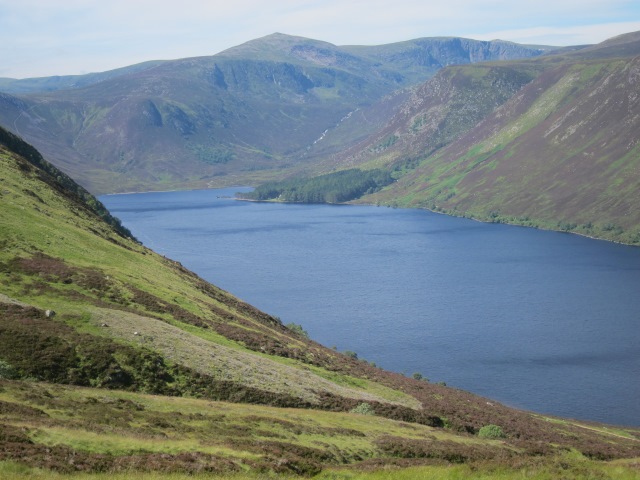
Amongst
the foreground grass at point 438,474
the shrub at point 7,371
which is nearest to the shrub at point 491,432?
the foreground grass at point 438,474

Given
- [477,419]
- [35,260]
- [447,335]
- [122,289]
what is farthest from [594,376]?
[35,260]

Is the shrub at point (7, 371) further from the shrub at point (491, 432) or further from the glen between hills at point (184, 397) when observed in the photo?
the shrub at point (491, 432)

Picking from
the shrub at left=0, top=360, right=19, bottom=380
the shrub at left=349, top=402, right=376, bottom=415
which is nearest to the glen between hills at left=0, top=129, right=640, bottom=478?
the shrub at left=0, top=360, right=19, bottom=380

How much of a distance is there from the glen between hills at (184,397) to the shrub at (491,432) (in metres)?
0.18

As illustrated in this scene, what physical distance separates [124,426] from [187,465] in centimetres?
932

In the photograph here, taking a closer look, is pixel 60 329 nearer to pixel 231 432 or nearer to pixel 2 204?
pixel 231 432

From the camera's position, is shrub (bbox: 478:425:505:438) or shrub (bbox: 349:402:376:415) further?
shrub (bbox: 478:425:505:438)

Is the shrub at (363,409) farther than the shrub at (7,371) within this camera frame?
Yes

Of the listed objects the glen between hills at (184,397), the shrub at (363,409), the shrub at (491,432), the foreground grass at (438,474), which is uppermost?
the foreground grass at (438,474)

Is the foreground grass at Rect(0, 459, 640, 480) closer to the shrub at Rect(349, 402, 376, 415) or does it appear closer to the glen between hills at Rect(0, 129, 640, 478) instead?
the glen between hills at Rect(0, 129, 640, 478)

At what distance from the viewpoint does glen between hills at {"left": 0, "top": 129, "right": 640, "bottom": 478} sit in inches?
1307

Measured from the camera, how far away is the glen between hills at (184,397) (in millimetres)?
33188

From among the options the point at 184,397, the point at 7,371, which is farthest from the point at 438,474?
the point at 7,371

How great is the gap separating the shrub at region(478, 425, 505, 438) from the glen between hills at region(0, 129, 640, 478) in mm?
182
